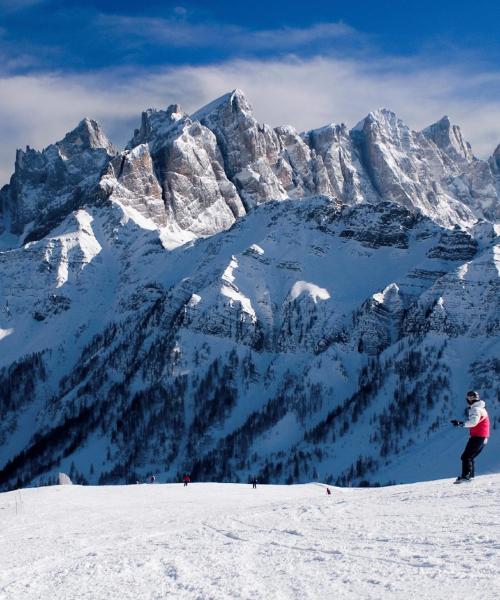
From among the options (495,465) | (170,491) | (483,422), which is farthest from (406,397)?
(483,422)

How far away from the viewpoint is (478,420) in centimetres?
2733

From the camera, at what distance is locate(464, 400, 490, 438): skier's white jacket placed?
27188 millimetres

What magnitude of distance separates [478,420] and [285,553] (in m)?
11.6

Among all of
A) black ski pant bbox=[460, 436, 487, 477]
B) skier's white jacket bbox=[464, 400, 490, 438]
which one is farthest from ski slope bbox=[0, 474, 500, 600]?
skier's white jacket bbox=[464, 400, 490, 438]

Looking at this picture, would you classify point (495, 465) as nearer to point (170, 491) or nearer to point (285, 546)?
point (170, 491)

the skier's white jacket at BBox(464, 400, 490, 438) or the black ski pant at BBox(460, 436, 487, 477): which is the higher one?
the skier's white jacket at BBox(464, 400, 490, 438)

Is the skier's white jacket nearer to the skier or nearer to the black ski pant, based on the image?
the skier

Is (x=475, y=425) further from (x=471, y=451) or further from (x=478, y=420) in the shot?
(x=471, y=451)

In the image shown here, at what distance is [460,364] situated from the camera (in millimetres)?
199125

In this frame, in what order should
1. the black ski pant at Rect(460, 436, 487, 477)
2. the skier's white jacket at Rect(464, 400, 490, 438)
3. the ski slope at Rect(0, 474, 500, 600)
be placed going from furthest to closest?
the black ski pant at Rect(460, 436, 487, 477)
the skier's white jacket at Rect(464, 400, 490, 438)
the ski slope at Rect(0, 474, 500, 600)

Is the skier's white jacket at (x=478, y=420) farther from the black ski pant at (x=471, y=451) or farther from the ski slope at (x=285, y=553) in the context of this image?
the ski slope at (x=285, y=553)

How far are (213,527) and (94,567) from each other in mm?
4672

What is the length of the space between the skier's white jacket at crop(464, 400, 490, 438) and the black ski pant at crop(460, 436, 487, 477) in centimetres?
22

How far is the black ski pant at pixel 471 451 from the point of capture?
27906 millimetres
